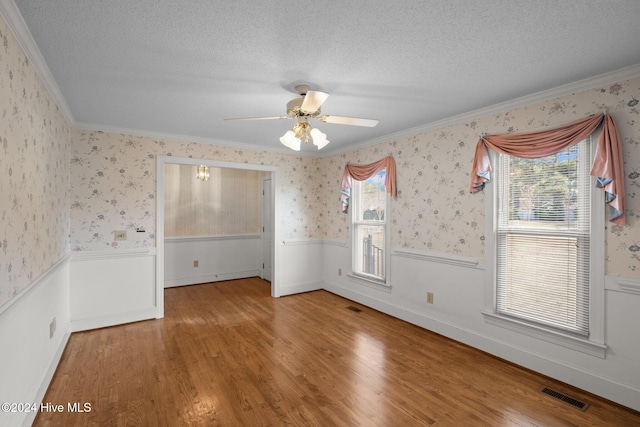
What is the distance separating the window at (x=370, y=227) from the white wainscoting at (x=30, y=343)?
143 inches

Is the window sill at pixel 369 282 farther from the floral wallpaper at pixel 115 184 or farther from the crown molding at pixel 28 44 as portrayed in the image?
the crown molding at pixel 28 44

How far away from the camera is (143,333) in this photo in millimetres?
3605

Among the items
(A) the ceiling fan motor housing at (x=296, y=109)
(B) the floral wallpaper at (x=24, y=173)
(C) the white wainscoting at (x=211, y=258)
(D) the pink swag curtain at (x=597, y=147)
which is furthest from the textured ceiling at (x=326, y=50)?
(C) the white wainscoting at (x=211, y=258)

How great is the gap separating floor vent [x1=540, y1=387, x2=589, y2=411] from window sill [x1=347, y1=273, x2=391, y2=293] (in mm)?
2019

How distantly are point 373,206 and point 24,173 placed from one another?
3787 mm

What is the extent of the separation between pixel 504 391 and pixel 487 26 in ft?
8.63

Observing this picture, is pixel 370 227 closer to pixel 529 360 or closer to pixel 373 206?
pixel 373 206

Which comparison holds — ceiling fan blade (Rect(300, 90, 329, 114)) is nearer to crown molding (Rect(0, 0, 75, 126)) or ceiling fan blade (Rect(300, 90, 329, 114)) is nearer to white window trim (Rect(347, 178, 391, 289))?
crown molding (Rect(0, 0, 75, 126))

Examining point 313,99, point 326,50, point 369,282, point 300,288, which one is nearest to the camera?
point 326,50

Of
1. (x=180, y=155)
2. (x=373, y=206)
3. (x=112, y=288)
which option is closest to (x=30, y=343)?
(x=112, y=288)

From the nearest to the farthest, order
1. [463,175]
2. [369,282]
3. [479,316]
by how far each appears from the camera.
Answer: [479,316], [463,175], [369,282]

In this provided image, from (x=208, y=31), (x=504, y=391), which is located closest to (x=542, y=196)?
(x=504, y=391)

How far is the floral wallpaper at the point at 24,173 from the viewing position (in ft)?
5.44

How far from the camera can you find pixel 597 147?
7.86 feet
